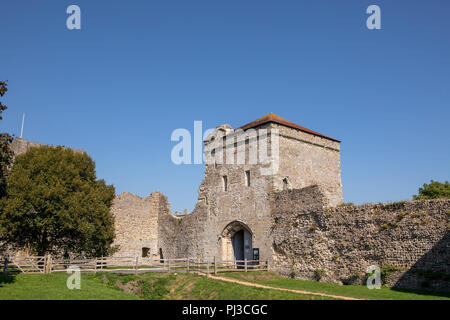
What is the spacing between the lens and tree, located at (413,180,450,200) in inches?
1292

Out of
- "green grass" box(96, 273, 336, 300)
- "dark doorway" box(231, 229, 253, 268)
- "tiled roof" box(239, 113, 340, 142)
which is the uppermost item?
"tiled roof" box(239, 113, 340, 142)

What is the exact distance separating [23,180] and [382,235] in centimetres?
1922

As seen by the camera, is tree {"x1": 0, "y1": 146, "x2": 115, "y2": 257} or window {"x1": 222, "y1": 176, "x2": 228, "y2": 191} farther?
window {"x1": 222, "y1": 176, "x2": 228, "y2": 191}

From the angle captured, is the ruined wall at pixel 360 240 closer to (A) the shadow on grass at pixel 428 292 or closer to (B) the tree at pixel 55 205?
(A) the shadow on grass at pixel 428 292

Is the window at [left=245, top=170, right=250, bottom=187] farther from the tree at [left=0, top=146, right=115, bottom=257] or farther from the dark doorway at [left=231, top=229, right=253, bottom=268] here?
the tree at [left=0, top=146, right=115, bottom=257]

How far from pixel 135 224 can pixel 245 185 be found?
38.0 feet

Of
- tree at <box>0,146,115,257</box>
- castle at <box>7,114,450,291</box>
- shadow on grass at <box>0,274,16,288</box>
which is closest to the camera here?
castle at <box>7,114,450,291</box>

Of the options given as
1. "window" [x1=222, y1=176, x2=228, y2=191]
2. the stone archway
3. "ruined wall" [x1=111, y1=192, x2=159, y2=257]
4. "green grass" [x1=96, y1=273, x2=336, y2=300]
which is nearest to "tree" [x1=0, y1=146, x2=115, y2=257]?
"green grass" [x1=96, y1=273, x2=336, y2=300]

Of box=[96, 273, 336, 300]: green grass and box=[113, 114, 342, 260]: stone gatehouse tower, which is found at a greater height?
box=[113, 114, 342, 260]: stone gatehouse tower

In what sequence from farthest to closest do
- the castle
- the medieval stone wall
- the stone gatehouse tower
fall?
the medieval stone wall < the stone gatehouse tower < the castle

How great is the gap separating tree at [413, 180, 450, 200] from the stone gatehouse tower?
1185 centimetres

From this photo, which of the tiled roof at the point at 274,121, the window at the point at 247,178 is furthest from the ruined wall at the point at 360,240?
the tiled roof at the point at 274,121

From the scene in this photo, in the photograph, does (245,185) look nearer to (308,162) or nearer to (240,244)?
(240,244)

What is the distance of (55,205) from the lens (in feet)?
72.2
